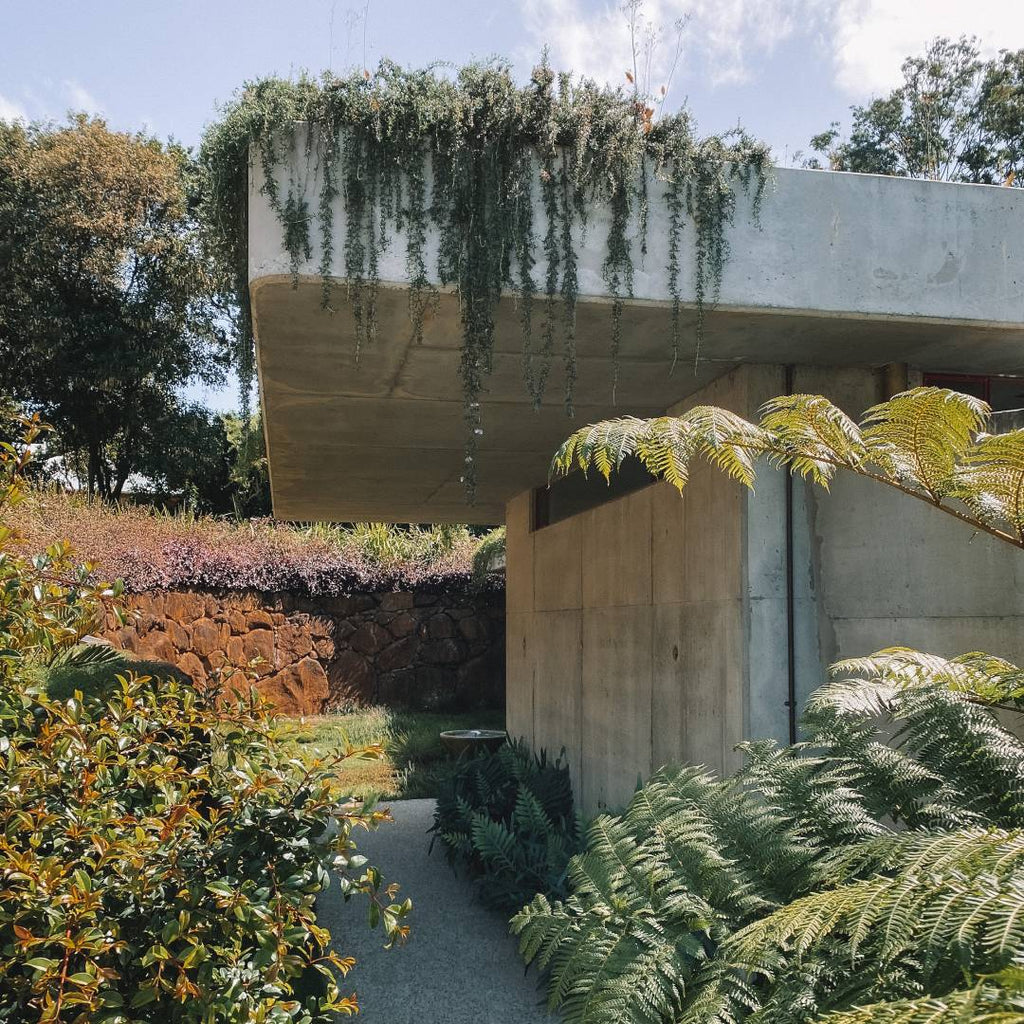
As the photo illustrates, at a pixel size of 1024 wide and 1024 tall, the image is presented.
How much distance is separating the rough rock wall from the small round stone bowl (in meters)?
3.35

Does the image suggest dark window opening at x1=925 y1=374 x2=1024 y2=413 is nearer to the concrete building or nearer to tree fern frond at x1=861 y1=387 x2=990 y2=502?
the concrete building

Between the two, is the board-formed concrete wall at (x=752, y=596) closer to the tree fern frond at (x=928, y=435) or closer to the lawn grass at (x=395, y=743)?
the tree fern frond at (x=928, y=435)

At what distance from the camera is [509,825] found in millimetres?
5594

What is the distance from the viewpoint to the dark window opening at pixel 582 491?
5.73 meters

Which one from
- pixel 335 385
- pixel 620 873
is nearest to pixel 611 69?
pixel 335 385

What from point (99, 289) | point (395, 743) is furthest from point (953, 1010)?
point (99, 289)

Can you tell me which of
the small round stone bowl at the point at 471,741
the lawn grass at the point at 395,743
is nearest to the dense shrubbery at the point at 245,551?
the lawn grass at the point at 395,743

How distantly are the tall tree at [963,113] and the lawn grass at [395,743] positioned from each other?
572 inches

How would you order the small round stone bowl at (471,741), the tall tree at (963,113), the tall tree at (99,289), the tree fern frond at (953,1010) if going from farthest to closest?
the tall tree at (963,113), the tall tree at (99,289), the small round stone bowl at (471,741), the tree fern frond at (953,1010)

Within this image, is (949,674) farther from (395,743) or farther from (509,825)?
(395,743)

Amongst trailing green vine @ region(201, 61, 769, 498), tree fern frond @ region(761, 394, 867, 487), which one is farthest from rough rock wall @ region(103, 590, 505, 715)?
tree fern frond @ region(761, 394, 867, 487)

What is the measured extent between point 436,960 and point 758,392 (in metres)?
3.11

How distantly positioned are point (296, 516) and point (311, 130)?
6.45 metres

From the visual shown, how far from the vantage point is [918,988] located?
5.86 feet
